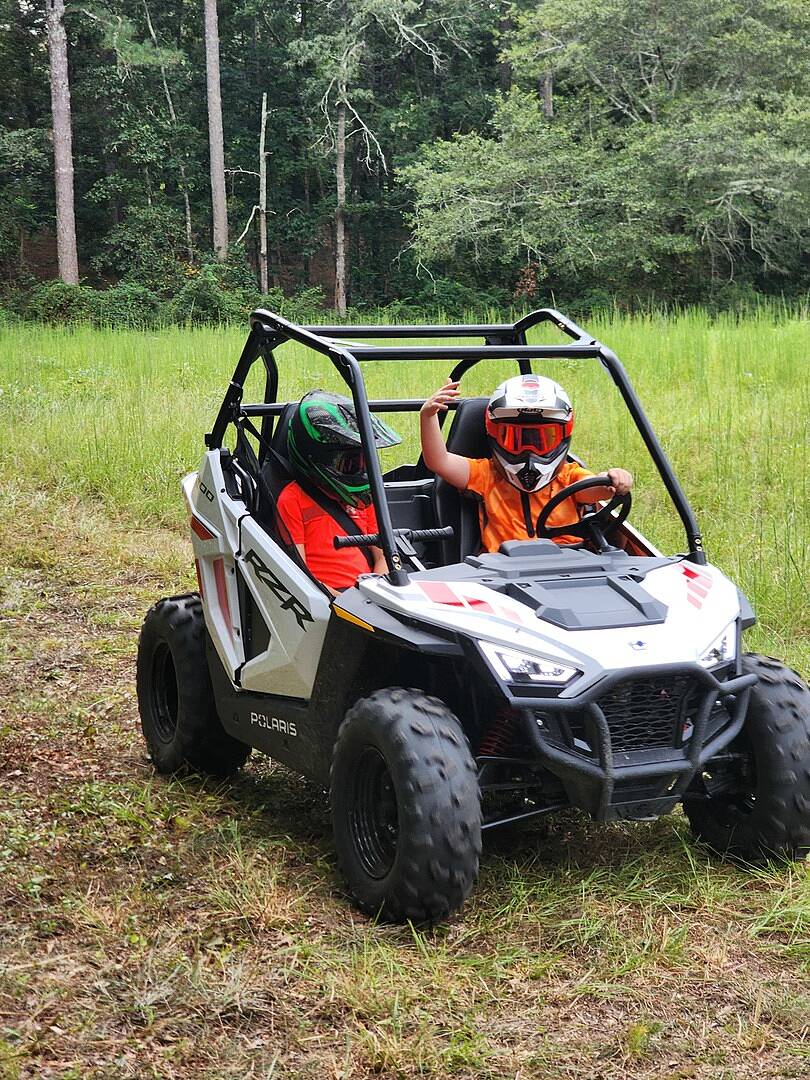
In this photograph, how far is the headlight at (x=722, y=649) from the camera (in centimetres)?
329

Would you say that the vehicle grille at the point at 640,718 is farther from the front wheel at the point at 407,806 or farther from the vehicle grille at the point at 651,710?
the front wheel at the point at 407,806

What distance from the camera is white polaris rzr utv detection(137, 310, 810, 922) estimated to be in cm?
313

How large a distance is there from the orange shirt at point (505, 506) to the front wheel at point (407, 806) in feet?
3.29

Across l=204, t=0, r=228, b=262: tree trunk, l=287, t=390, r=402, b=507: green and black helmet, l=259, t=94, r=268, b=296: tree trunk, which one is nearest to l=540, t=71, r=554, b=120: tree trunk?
l=259, t=94, r=268, b=296: tree trunk

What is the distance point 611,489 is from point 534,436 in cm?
31

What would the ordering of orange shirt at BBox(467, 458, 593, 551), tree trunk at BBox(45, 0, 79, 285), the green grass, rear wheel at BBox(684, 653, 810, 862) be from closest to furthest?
rear wheel at BBox(684, 653, 810, 862), orange shirt at BBox(467, 458, 593, 551), the green grass, tree trunk at BBox(45, 0, 79, 285)

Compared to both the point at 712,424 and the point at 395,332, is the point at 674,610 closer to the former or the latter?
the point at 395,332

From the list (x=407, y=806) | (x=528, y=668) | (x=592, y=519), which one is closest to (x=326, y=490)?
(x=592, y=519)

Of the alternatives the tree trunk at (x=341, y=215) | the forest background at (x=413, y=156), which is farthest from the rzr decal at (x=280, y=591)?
the tree trunk at (x=341, y=215)

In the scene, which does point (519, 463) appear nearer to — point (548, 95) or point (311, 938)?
point (311, 938)

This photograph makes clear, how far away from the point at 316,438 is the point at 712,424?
19.0 feet

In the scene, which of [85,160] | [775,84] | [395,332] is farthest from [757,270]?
[395,332]

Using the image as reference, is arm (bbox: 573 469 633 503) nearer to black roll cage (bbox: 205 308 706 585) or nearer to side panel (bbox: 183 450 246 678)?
black roll cage (bbox: 205 308 706 585)

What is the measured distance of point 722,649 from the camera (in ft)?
11.0
